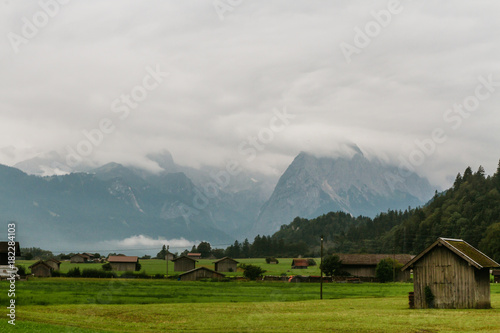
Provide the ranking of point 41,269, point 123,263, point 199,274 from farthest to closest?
point 123,263 < point 41,269 < point 199,274

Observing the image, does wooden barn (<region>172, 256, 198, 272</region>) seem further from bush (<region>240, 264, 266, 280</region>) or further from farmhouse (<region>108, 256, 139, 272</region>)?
bush (<region>240, 264, 266, 280</region>)

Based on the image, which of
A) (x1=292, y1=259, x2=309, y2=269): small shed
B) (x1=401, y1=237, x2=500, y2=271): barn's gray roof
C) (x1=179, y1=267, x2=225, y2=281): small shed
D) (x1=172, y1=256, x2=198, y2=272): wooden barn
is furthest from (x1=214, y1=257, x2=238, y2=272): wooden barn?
(x1=401, y1=237, x2=500, y2=271): barn's gray roof

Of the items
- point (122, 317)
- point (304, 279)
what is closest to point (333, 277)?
point (304, 279)

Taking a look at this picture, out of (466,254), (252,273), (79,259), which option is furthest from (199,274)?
(79,259)

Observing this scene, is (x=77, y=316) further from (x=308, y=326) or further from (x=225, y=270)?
(x=225, y=270)

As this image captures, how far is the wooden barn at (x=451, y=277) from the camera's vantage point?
47.4 m

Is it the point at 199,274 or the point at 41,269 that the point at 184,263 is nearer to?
the point at 199,274

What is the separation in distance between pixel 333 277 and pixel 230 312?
258ft

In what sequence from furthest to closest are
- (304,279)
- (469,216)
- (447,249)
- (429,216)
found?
(429,216) → (469,216) → (304,279) → (447,249)

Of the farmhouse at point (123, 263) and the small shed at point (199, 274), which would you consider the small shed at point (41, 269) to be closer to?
the small shed at point (199, 274)

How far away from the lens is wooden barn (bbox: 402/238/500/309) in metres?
47.4

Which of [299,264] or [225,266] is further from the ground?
[225,266]

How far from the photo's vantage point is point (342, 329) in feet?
109

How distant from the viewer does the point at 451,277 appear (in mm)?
48500
